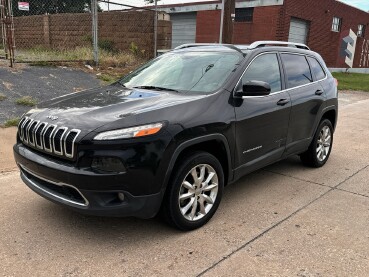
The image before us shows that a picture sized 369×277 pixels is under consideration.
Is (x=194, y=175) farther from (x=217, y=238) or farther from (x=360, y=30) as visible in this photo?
(x=360, y=30)

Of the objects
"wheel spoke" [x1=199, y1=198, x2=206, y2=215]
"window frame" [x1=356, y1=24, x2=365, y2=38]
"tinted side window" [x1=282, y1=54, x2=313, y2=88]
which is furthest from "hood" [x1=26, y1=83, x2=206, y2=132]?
"window frame" [x1=356, y1=24, x2=365, y2=38]

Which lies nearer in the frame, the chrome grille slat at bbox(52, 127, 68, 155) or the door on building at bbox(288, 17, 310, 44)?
the chrome grille slat at bbox(52, 127, 68, 155)

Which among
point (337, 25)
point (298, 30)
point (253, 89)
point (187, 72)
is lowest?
point (253, 89)

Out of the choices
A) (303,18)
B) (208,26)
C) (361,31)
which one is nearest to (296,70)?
(303,18)

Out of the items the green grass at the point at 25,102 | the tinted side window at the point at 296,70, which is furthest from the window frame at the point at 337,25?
the green grass at the point at 25,102

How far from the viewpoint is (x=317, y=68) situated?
545cm

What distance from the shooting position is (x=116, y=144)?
2965 millimetres

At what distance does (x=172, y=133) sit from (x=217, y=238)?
1059 mm

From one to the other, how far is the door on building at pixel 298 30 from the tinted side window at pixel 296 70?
1856cm

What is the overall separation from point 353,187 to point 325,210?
3.25ft

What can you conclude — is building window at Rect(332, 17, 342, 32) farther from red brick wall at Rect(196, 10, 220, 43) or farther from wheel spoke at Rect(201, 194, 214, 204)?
wheel spoke at Rect(201, 194, 214, 204)

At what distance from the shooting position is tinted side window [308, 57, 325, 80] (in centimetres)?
534

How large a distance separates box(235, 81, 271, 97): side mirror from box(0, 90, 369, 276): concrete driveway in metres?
1.24

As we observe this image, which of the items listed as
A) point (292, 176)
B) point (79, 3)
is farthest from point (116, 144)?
point (79, 3)
